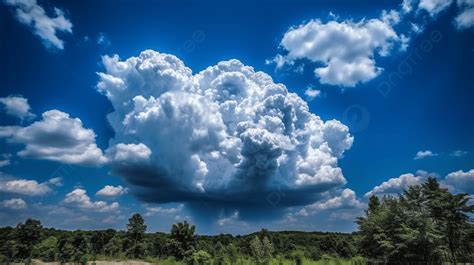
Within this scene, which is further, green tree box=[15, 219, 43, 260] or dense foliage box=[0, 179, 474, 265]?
green tree box=[15, 219, 43, 260]

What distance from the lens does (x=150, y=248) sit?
8806 cm

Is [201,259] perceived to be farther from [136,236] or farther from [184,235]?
[136,236]

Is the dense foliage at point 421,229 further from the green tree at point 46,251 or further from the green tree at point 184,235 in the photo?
the green tree at point 46,251

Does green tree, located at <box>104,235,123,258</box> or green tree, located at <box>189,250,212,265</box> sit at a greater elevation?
green tree, located at <box>104,235,123,258</box>

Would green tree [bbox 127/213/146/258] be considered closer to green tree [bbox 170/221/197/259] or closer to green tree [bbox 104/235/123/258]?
green tree [bbox 104/235/123/258]

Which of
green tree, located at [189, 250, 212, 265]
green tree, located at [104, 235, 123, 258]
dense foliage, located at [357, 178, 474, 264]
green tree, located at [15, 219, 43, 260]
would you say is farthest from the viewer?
green tree, located at [104, 235, 123, 258]

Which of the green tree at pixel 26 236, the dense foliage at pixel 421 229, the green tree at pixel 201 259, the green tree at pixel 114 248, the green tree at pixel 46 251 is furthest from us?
the green tree at pixel 114 248

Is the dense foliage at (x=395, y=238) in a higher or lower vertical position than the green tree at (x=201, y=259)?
higher

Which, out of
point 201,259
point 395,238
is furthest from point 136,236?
point 395,238

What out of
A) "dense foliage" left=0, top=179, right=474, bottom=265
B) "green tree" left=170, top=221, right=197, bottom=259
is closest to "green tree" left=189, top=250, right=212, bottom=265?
"dense foliage" left=0, top=179, right=474, bottom=265

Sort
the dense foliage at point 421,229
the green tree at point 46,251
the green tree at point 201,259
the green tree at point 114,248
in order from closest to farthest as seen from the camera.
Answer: the dense foliage at point 421,229
the green tree at point 201,259
the green tree at point 46,251
the green tree at point 114,248

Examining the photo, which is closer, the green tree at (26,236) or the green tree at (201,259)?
the green tree at (201,259)

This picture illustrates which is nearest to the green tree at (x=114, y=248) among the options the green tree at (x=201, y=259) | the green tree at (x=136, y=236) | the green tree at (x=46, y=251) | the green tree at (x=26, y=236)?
the green tree at (x=136, y=236)

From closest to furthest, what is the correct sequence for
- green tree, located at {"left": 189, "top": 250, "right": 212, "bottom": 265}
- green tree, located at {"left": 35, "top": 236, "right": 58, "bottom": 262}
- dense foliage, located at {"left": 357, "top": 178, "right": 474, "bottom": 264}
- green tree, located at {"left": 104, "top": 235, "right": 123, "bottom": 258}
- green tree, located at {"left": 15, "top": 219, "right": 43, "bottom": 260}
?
dense foliage, located at {"left": 357, "top": 178, "right": 474, "bottom": 264} → green tree, located at {"left": 189, "top": 250, "right": 212, "bottom": 265} → green tree, located at {"left": 35, "top": 236, "right": 58, "bottom": 262} → green tree, located at {"left": 15, "top": 219, "right": 43, "bottom": 260} → green tree, located at {"left": 104, "top": 235, "right": 123, "bottom": 258}
